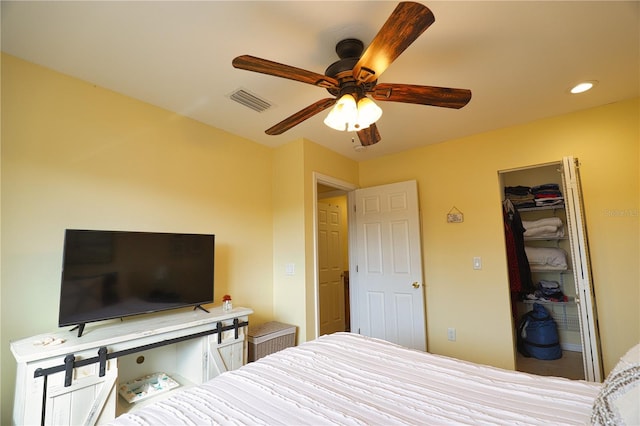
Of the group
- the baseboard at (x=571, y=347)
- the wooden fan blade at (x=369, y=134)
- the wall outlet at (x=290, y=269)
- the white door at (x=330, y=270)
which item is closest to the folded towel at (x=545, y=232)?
the baseboard at (x=571, y=347)

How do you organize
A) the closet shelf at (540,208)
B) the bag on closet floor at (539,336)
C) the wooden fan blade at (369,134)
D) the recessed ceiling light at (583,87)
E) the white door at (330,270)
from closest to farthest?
the wooden fan blade at (369,134) < the recessed ceiling light at (583,87) < the bag on closet floor at (539,336) < the closet shelf at (540,208) < the white door at (330,270)

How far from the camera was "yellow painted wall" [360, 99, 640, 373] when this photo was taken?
2344mm

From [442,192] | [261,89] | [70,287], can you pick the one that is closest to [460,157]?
[442,192]

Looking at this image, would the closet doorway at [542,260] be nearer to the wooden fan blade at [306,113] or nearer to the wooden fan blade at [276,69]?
the wooden fan blade at [306,113]

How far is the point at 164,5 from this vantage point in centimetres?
141

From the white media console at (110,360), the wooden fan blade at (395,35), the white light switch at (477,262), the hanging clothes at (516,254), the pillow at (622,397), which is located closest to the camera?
the pillow at (622,397)

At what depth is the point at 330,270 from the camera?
4.27 meters

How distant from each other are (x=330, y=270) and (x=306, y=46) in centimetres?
316

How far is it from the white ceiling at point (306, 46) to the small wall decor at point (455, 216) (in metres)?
1.11

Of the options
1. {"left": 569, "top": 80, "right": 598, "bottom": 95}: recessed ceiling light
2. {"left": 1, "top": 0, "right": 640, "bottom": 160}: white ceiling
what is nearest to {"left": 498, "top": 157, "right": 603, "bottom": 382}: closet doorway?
{"left": 569, "top": 80, "right": 598, "bottom": 95}: recessed ceiling light

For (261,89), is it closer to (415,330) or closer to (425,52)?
(425,52)

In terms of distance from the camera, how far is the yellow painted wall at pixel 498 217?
2.34 metres

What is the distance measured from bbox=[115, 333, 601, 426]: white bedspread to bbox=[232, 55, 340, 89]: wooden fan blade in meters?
1.39

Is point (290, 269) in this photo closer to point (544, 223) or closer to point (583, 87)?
point (583, 87)
